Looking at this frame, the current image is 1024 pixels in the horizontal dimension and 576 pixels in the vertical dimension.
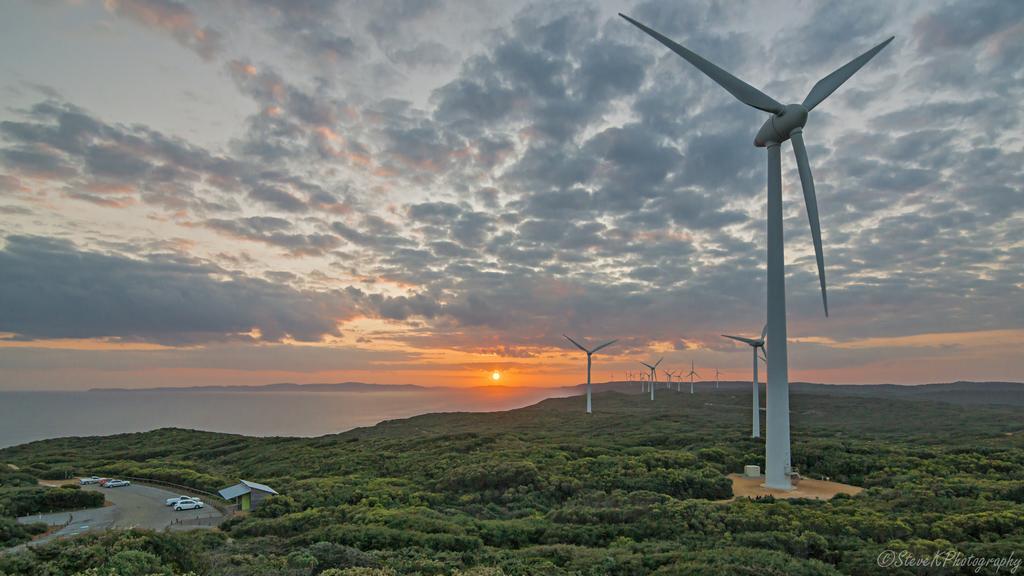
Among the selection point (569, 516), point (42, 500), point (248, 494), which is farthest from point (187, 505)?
point (569, 516)

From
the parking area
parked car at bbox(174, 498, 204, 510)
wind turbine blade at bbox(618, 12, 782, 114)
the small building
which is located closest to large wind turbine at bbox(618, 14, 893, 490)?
wind turbine blade at bbox(618, 12, 782, 114)

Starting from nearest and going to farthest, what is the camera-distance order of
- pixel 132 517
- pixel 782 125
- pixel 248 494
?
pixel 132 517 → pixel 248 494 → pixel 782 125

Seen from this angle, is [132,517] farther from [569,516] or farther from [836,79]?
[836,79]

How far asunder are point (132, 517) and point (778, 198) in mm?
44105

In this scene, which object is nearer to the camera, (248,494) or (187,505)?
(248,494)

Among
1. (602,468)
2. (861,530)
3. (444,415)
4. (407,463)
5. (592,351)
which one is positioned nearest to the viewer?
(861,530)

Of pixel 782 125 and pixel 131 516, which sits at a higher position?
pixel 782 125

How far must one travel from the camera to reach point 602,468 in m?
39.0

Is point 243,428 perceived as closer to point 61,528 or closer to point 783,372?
point 61,528

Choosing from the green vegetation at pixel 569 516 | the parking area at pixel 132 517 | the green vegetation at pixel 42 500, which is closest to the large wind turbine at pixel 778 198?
the green vegetation at pixel 569 516

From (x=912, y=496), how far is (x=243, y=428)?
590 feet

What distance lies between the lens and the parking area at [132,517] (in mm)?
27906

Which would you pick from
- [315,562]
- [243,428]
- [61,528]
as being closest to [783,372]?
[315,562]

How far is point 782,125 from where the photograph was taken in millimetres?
34250
